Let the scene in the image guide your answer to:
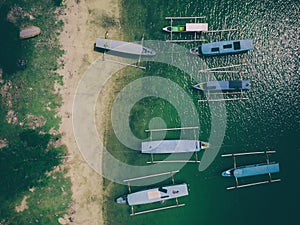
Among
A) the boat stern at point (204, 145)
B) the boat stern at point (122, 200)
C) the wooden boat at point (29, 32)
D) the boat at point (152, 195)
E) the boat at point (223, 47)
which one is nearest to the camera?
the boat at point (152, 195)

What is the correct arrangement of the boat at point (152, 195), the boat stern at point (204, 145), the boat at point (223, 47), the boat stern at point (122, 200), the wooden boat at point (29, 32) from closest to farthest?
the boat at point (152, 195) → the boat stern at point (122, 200) → the wooden boat at point (29, 32) → the boat stern at point (204, 145) → the boat at point (223, 47)

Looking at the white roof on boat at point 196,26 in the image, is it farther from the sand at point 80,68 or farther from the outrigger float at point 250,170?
the outrigger float at point 250,170

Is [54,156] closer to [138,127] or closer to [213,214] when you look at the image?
[138,127]

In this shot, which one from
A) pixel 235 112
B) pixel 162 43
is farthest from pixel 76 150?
pixel 235 112

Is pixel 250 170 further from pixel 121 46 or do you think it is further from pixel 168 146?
pixel 121 46

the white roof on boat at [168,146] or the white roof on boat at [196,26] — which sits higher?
the white roof on boat at [196,26]

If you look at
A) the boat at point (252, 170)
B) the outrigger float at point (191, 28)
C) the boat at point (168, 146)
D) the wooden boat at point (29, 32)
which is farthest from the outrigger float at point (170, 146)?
the wooden boat at point (29, 32)

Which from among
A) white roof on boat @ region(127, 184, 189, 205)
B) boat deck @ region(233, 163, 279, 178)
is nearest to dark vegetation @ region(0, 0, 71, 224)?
white roof on boat @ region(127, 184, 189, 205)
